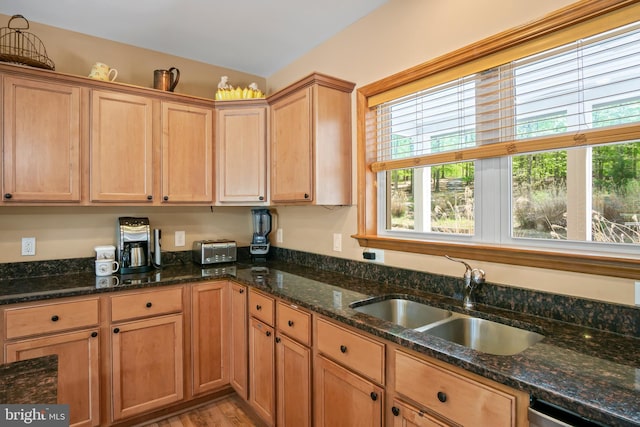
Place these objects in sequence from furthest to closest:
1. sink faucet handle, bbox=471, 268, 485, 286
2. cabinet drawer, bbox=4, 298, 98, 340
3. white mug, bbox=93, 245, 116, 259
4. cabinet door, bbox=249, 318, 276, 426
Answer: white mug, bbox=93, 245, 116, 259 < cabinet door, bbox=249, 318, 276, 426 < cabinet drawer, bbox=4, 298, 98, 340 < sink faucet handle, bbox=471, 268, 485, 286

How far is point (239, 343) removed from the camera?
2.42m

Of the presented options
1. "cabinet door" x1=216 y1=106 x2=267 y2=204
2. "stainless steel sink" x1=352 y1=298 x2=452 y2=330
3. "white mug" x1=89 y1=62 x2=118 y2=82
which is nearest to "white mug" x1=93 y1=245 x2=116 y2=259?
"cabinet door" x1=216 y1=106 x2=267 y2=204

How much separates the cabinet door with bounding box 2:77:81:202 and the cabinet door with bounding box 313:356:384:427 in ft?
6.31

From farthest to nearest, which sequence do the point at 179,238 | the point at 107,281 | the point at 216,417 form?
the point at 179,238, the point at 216,417, the point at 107,281

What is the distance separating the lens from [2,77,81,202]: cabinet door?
211 cm

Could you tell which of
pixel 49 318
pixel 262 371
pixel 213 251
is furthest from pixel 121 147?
pixel 262 371

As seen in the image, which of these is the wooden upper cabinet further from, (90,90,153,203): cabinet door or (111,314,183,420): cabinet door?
(111,314,183,420): cabinet door

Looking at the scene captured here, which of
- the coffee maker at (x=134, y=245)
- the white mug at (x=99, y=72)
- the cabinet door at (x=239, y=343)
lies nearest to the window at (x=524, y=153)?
the cabinet door at (x=239, y=343)

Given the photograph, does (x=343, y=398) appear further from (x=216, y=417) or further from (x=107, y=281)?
(x=107, y=281)

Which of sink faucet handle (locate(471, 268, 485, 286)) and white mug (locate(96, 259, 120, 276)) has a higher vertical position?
sink faucet handle (locate(471, 268, 485, 286))

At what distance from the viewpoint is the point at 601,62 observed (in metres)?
1.38

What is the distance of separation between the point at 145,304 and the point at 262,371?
2.77 ft

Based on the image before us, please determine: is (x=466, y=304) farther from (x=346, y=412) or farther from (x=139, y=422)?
(x=139, y=422)

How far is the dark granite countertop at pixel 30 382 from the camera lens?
2.66 feet
